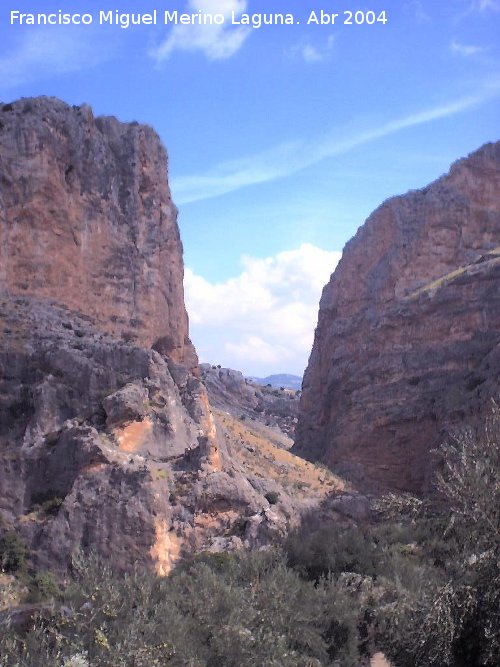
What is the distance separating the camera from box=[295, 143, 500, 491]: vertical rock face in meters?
40.4

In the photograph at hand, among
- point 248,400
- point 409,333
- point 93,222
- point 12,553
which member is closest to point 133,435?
point 12,553

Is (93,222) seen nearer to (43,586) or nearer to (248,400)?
(43,586)

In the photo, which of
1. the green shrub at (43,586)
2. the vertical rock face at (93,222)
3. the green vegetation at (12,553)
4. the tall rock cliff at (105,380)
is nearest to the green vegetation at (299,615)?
the green shrub at (43,586)

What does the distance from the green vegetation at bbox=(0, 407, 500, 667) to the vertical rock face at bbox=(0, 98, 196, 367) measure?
78.2 ft

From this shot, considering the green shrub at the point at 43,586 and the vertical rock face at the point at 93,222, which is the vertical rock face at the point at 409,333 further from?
the green shrub at the point at 43,586

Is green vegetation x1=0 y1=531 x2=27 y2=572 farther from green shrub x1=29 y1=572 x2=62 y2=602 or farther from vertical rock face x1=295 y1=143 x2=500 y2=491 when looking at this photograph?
vertical rock face x1=295 y1=143 x2=500 y2=491

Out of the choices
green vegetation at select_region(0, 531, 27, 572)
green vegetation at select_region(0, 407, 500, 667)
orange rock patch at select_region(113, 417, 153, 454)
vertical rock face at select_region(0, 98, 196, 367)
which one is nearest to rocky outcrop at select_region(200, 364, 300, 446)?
vertical rock face at select_region(0, 98, 196, 367)

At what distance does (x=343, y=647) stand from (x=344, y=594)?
50.0 inches

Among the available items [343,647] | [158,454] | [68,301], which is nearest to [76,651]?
[343,647]

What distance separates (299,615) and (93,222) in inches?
1138

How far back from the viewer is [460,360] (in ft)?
136

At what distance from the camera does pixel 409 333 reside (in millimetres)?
Answer: 44812

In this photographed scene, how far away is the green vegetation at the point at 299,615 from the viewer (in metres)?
10.0

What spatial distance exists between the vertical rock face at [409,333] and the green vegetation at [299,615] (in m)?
22.9
